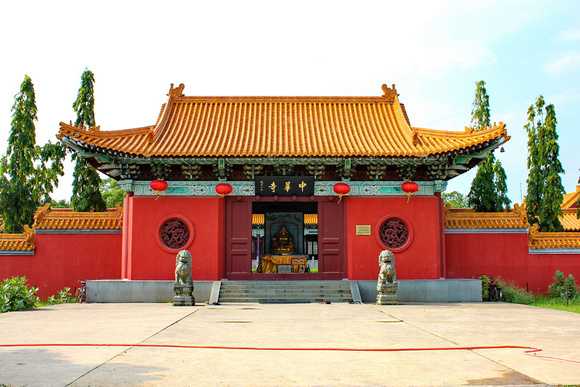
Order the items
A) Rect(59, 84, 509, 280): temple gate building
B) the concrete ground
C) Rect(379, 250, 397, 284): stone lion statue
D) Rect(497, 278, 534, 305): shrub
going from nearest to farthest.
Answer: the concrete ground < Rect(379, 250, 397, 284): stone lion statue < Rect(497, 278, 534, 305): shrub < Rect(59, 84, 509, 280): temple gate building

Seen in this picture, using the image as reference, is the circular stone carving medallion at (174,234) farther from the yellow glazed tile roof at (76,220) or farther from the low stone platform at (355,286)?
the yellow glazed tile roof at (76,220)

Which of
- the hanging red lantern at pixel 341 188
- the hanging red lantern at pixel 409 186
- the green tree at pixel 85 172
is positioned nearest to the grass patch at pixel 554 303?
the hanging red lantern at pixel 409 186

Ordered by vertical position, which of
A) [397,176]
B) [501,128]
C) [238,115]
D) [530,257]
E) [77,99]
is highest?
[77,99]

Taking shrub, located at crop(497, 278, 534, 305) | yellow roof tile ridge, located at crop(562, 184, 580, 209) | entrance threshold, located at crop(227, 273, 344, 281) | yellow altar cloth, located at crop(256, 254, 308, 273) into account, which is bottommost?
shrub, located at crop(497, 278, 534, 305)

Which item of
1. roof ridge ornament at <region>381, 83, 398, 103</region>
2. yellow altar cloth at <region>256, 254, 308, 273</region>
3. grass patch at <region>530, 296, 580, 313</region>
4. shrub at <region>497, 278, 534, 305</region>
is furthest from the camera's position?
yellow altar cloth at <region>256, 254, 308, 273</region>

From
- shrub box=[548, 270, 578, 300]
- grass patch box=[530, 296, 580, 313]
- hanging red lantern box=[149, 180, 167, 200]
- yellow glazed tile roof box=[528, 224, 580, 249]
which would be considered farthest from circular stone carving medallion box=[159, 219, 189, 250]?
shrub box=[548, 270, 578, 300]

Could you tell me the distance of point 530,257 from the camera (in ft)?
47.1

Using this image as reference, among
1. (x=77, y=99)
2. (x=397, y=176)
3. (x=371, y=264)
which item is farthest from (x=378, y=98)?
(x=77, y=99)

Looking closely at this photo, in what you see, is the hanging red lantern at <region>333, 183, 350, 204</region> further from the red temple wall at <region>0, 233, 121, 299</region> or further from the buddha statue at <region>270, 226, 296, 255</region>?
the buddha statue at <region>270, 226, 296, 255</region>

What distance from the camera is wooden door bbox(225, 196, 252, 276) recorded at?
45.1ft

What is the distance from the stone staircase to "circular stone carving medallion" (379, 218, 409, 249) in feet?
5.16

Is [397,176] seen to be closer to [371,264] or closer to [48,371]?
[371,264]

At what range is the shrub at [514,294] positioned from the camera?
12.7 m

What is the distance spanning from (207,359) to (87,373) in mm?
1222
